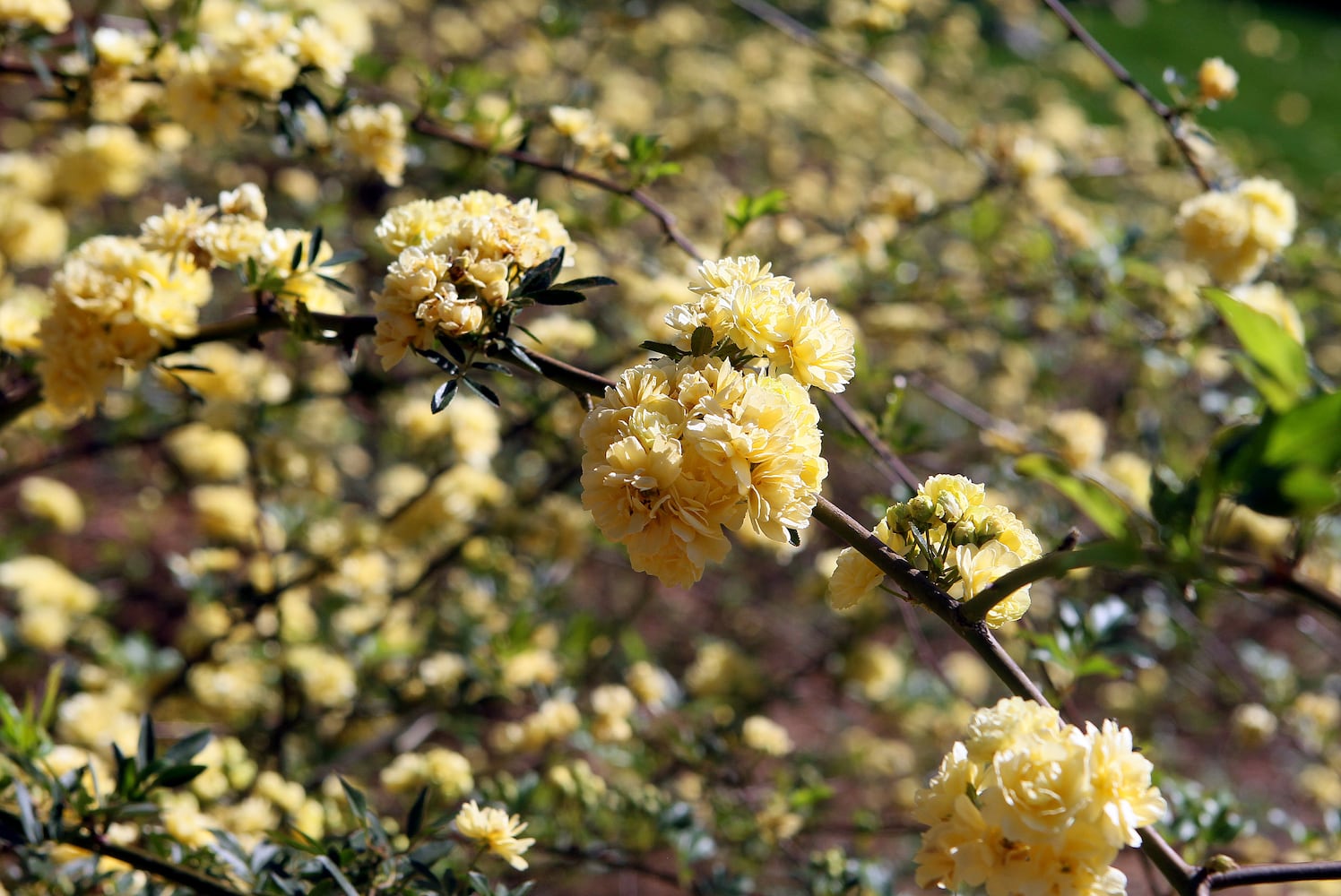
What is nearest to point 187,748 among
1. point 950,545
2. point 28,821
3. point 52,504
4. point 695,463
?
point 28,821

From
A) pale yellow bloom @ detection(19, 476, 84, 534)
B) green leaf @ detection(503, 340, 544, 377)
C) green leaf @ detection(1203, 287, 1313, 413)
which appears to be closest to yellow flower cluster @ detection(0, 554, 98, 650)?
pale yellow bloom @ detection(19, 476, 84, 534)

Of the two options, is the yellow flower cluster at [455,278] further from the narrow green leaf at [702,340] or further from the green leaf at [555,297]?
the narrow green leaf at [702,340]

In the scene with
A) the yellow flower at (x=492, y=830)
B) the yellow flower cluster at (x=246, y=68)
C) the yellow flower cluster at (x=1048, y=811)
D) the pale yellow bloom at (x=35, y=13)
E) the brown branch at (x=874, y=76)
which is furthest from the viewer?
the brown branch at (x=874, y=76)

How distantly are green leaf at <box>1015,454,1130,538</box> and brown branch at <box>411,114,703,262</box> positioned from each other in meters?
0.99

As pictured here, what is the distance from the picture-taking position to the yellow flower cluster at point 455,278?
1.00 metres

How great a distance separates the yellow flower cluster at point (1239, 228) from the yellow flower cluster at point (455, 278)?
1.48 m

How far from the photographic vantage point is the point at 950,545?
0.96 m

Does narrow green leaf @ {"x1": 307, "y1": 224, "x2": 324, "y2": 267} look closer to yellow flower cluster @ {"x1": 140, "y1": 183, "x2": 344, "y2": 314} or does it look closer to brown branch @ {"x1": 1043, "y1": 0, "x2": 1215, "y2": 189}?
yellow flower cluster @ {"x1": 140, "y1": 183, "x2": 344, "y2": 314}

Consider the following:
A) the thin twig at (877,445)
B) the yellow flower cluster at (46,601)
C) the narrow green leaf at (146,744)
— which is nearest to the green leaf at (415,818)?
the narrow green leaf at (146,744)

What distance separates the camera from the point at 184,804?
1534mm

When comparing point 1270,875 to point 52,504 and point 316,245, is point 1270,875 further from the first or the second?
point 52,504

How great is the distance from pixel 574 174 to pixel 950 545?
106 cm

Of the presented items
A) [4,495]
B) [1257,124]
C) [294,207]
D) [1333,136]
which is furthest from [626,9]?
[1333,136]

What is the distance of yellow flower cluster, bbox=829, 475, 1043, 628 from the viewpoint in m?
0.93
